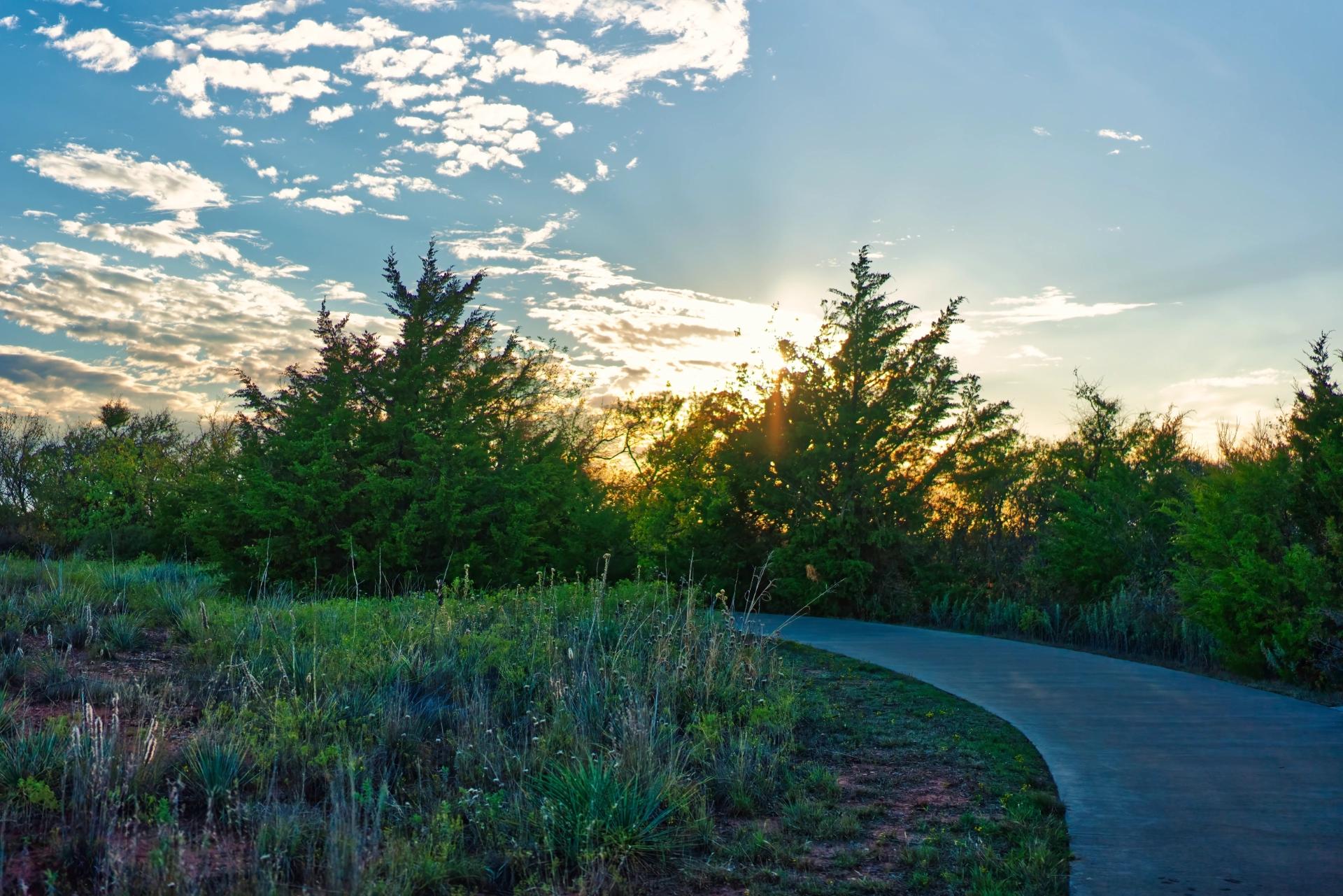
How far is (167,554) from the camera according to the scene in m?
24.7

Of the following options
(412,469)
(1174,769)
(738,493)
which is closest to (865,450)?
(738,493)

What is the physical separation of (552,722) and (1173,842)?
3.73 metres

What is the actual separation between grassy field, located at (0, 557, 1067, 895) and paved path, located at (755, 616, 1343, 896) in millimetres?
296

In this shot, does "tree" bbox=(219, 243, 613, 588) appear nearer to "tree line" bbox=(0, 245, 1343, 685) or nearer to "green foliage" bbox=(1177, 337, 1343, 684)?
"tree line" bbox=(0, 245, 1343, 685)

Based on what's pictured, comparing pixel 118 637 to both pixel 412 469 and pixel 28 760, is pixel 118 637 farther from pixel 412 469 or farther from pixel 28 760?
pixel 412 469

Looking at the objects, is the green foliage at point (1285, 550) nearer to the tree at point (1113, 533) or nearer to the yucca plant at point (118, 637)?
the tree at point (1113, 533)

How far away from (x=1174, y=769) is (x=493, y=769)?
4300mm

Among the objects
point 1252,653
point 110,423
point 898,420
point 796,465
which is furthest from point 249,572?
point 110,423

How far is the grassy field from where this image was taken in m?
4.74

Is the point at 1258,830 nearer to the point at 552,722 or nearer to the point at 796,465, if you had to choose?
the point at 552,722

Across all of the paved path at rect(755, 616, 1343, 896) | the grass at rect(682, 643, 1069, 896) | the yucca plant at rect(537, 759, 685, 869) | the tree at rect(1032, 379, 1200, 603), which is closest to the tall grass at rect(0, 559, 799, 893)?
the yucca plant at rect(537, 759, 685, 869)

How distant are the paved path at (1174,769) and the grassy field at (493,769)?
30 cm

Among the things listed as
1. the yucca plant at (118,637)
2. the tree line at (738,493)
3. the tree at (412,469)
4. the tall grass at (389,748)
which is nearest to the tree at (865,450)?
the tree line at (738,493)

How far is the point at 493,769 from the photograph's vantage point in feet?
19.4
